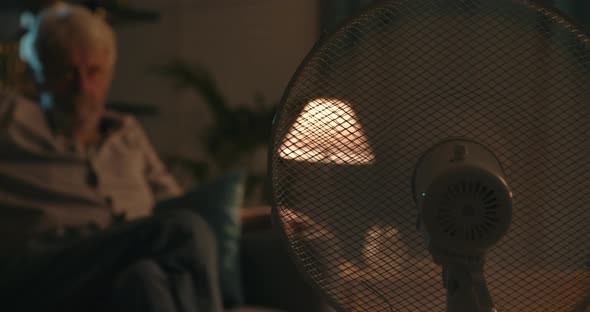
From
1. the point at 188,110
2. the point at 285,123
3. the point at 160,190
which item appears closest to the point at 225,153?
the point at 188,110

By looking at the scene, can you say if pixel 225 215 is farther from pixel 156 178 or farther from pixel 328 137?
pixel 328 137

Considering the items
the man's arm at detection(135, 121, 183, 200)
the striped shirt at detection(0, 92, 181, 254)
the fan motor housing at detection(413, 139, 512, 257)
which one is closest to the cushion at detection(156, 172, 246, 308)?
the striped shirt at detection(0, 92, 181, 254)

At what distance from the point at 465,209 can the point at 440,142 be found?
0.29 feet

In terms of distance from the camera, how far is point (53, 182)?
1712 mm

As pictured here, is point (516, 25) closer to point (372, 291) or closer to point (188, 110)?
point (372, 291)

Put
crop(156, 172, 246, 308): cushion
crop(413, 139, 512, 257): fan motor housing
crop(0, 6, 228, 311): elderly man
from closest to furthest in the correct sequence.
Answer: crop(413, 139, 512, 257): fan motor housing
crop(0, 6, 228, 311): elderly man
crop(156, 172, 246, 308): cushion

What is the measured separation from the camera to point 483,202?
694 mm

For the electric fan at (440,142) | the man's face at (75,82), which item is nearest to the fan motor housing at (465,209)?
the electric fan at (440,142)

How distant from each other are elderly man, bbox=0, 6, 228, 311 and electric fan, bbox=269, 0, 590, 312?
0.53 m

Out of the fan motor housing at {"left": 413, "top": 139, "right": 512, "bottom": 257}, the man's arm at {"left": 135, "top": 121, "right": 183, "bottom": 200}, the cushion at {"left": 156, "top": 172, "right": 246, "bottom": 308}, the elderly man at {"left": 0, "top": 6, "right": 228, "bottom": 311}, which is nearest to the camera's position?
the fan motor housing at {"left": 413, "top": 139, "right": 512, "bottom": 257}

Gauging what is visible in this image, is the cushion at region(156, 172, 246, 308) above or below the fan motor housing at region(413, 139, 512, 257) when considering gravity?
below

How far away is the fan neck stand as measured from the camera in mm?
702

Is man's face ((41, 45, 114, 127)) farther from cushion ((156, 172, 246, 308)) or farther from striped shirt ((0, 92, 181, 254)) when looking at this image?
cushion ((156, 172, 246, 308))

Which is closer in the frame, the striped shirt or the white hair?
the striped shirt
